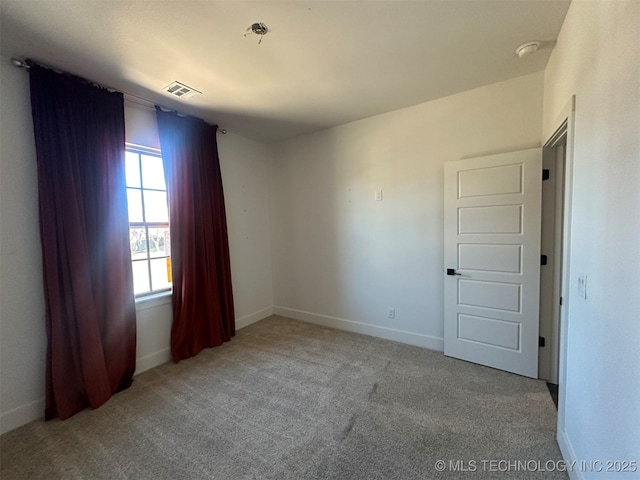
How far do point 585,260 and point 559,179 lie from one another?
4.15 feet

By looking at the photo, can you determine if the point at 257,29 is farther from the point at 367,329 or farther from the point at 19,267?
the point at 367,329

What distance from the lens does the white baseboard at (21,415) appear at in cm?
186

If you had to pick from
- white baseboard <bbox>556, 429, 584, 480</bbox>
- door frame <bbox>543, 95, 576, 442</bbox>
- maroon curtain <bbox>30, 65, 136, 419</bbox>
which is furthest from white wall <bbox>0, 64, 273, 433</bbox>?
door frame <bbox>543, 95, 576, 442</bbox>

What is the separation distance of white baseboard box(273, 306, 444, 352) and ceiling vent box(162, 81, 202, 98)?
302 centimetres

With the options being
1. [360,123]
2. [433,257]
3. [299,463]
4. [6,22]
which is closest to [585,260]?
[433,257]

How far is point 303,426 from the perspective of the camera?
1.87 metres

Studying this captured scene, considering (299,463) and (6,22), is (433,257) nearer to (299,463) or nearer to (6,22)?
(299,463)

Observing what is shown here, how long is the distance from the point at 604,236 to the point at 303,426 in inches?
80.1

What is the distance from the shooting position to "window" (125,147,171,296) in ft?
8.73

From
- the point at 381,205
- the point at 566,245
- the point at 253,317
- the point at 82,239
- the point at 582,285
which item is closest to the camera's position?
the point at 582,285

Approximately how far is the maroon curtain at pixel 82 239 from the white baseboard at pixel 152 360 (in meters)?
0.20

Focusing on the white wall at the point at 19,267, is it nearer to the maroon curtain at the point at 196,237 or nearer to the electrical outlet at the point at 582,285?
the maroon curtain at the point at 196,237

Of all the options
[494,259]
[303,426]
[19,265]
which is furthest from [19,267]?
[494,259]

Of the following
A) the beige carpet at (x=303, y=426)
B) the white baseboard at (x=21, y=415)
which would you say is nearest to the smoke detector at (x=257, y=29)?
the beige carpet at (x=303, y=426)
